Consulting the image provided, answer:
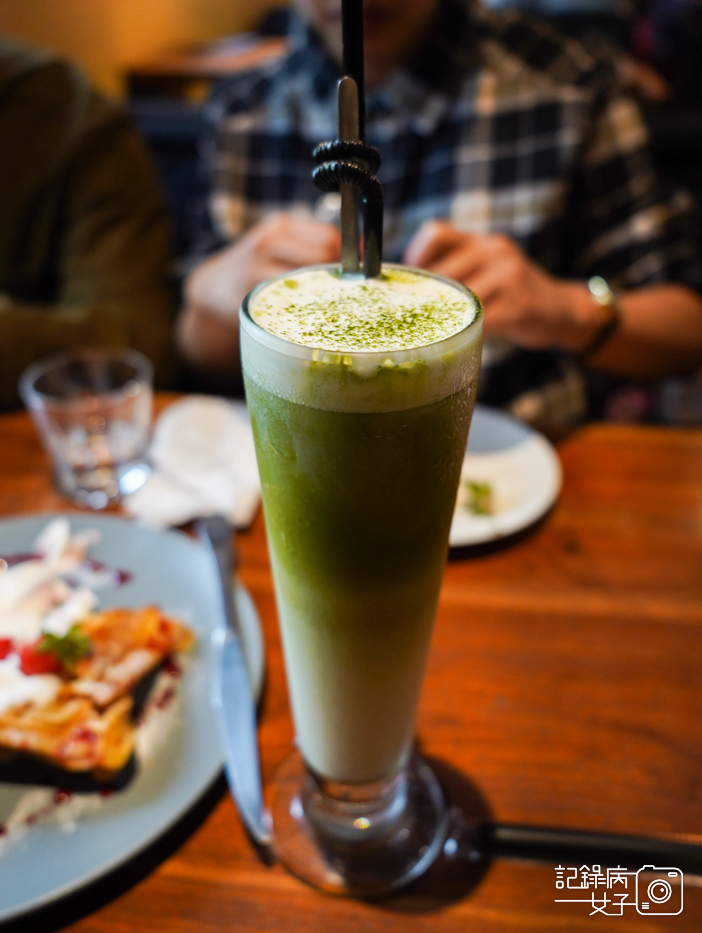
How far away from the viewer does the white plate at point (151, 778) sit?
0.47 m

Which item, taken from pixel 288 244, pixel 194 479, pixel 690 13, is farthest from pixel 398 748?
pixel 690 13

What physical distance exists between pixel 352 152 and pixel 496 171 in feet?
3.78

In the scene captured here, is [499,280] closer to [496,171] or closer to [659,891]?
[496,171]

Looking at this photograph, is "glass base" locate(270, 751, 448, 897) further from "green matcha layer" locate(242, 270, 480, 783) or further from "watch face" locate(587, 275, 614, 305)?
"watch face" locate(587, 275, 614, 305)

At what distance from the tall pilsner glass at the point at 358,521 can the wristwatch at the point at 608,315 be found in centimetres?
87

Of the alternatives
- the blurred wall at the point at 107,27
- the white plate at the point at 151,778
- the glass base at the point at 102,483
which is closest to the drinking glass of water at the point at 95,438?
the glass base at the point at 102,483

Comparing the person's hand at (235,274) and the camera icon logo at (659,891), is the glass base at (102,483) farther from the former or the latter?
the camera icon logo at (659,891)

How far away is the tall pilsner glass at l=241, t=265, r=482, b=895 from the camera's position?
14.5 inches

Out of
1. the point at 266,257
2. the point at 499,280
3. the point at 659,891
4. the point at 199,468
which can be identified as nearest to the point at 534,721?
the point at 659,891

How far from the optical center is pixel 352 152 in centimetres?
38

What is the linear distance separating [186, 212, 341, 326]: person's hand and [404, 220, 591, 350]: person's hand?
0.47 ft

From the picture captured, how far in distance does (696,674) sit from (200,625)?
1.64 ft

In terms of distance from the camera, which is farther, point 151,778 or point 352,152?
point 151,778

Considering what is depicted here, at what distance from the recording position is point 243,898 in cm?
48
